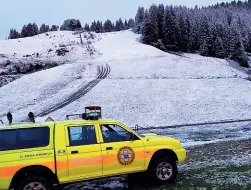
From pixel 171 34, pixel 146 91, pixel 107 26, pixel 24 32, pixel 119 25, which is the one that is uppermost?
pixel 119 25

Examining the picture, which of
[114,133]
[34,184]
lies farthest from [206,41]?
[34,184]

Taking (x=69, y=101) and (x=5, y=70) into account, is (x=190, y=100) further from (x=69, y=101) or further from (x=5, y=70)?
(x=5, y=70)

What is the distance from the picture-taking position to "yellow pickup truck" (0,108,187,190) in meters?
8.59

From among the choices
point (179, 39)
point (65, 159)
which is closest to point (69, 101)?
point (65, 159)

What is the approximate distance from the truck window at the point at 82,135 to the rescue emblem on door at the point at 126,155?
0.75 metres

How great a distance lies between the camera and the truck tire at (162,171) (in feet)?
32.7

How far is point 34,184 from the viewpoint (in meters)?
8.62

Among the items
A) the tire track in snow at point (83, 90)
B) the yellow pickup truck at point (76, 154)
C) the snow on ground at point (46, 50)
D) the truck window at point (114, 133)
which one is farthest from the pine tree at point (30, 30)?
the yellow pickup truck at point (76, 154)

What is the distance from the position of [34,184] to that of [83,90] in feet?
109

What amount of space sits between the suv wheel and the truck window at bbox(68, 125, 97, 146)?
3.61 feet

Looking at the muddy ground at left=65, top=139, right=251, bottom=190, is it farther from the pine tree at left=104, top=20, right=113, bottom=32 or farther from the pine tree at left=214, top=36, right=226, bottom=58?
the pine tree at left=104, top=20, right=113, bottom=32

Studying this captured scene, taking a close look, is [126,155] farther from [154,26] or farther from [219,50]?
[154,26]

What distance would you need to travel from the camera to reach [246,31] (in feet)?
321

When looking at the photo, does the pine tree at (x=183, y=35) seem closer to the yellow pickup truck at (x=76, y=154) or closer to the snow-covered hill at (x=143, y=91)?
the snow-covered hill at (x=143, y=91)
